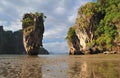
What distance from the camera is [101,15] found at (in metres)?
93.4

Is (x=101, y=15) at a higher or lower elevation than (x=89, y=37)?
higher

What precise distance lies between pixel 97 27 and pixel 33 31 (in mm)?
30962

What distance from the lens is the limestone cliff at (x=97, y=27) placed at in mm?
79562

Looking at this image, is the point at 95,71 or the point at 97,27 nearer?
the point at 95,71

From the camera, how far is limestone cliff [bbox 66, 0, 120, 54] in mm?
79562

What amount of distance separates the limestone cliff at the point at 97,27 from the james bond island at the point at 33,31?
16904 mm

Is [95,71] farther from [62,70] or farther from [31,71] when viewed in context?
[31,71]

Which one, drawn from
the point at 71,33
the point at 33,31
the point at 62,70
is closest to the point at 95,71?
the point at 62,70

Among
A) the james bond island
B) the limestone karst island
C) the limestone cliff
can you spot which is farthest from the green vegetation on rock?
the james bond island

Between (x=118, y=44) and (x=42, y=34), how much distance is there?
1734 inches

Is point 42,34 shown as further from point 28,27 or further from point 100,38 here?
point 100,38

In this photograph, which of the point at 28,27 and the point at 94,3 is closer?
the point at 94,3

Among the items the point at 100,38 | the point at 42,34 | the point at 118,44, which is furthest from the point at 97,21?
the point at 42,34

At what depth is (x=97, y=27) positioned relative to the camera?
90625 millimetres
